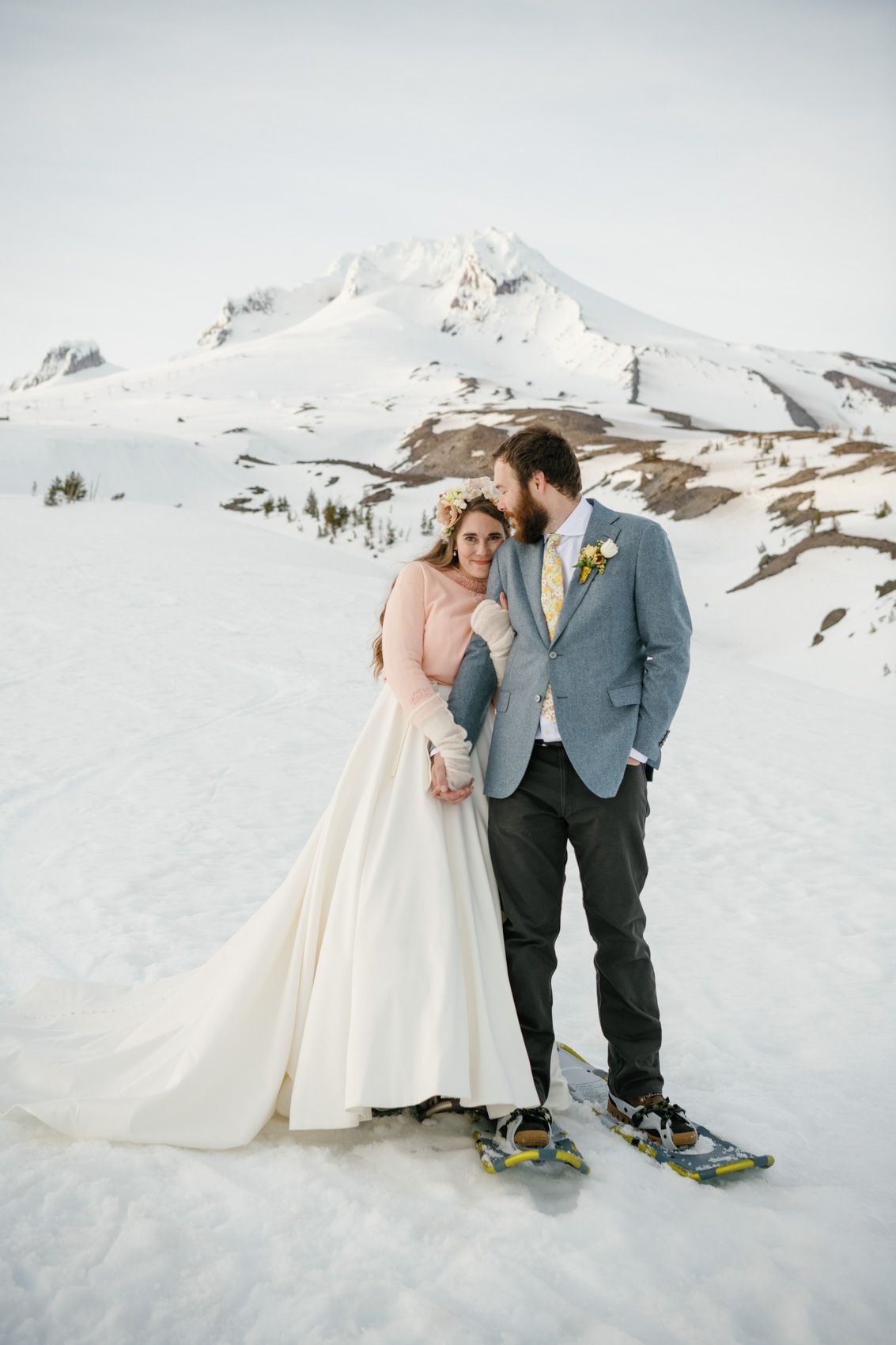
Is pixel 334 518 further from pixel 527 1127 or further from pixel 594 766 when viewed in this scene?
pixel 527 1127

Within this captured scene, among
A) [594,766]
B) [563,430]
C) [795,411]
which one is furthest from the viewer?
[795,411]

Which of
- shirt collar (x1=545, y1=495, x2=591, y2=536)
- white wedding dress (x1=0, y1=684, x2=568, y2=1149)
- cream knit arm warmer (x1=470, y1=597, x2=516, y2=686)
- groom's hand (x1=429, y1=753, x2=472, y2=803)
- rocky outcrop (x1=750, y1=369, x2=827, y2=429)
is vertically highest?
rocky outcrop (x1=750, y1=369, x2=827, y2=429)

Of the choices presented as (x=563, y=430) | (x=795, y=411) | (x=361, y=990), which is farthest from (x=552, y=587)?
(x=795, y=411)

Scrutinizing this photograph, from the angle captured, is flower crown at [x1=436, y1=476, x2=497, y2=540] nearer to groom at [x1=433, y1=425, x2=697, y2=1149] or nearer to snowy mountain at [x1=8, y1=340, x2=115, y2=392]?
groom at [x1=433, y1=425, x2=697, y2=1149]

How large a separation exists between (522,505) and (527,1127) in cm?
166

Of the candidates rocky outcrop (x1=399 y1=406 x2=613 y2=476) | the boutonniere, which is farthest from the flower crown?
rocky outcrop (x1=399 y1=406 x2=613 y2=476)

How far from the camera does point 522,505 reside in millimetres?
2717

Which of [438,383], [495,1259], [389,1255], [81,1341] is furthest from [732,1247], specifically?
[438,383]

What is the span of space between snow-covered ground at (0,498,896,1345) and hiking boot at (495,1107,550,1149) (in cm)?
8

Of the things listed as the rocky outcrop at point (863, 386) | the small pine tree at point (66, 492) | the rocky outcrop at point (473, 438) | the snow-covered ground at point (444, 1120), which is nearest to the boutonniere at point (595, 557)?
the snow-covered ground at point (444, 1120)

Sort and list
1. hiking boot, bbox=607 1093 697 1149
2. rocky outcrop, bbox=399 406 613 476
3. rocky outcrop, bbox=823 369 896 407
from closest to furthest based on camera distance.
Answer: hiking boot, bbox=607 1093 697 1149 → rocky outcrop, bbox=399 406 613 476 → rocky outcrop, bbox=823 369 896 407

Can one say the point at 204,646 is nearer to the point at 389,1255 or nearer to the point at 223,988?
the point at 223,988

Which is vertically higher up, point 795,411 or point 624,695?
point 795,411

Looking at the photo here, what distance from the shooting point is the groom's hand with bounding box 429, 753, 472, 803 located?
8.38 ft
